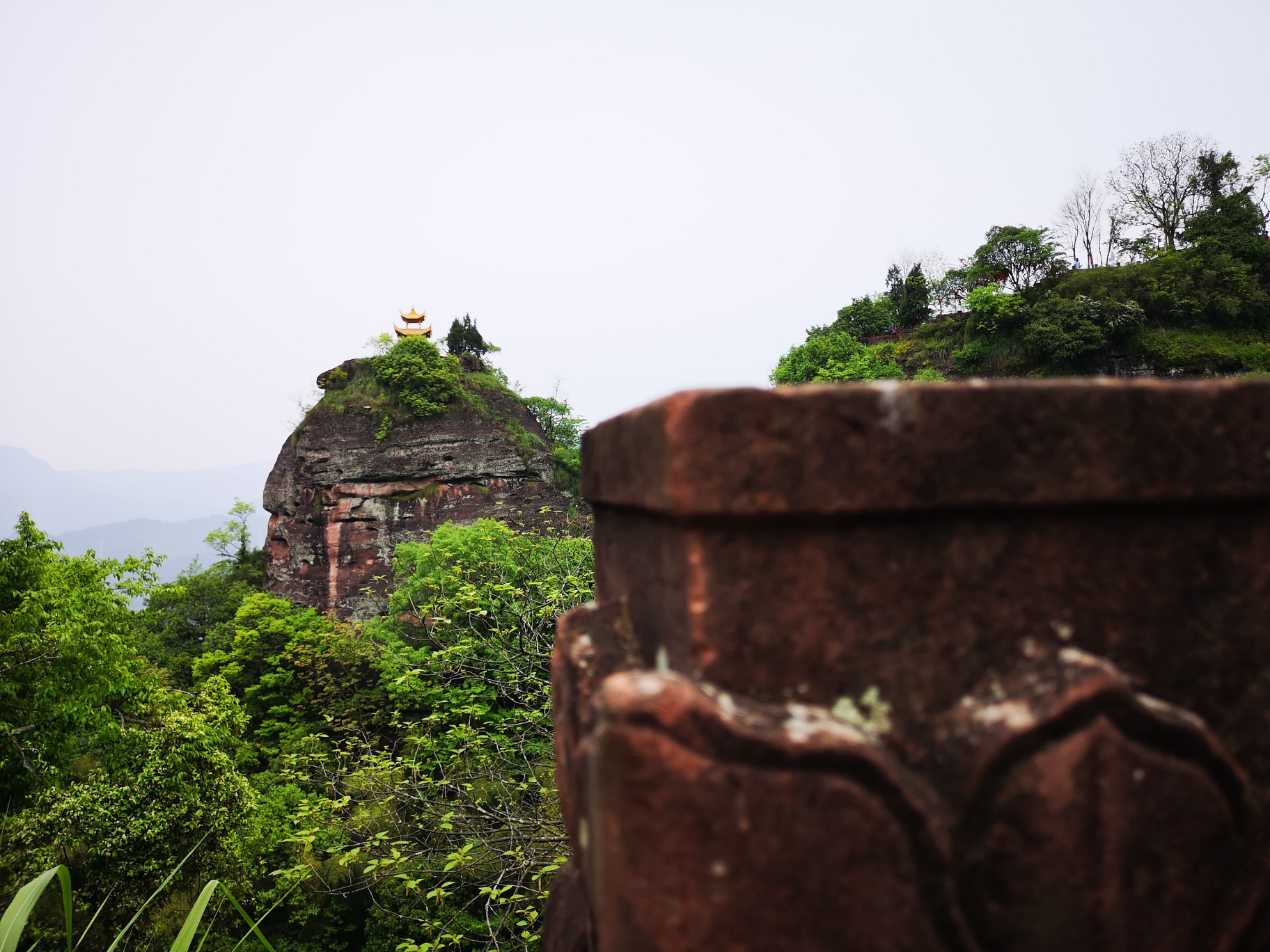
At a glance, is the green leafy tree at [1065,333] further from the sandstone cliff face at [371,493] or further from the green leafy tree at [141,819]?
the green leafy tree at [141,819]

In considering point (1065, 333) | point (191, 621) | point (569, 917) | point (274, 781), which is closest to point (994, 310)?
point (1065, 333)

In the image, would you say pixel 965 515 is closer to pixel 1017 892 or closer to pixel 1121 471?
pixel 1121 471

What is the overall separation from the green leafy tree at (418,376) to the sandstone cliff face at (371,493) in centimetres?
47

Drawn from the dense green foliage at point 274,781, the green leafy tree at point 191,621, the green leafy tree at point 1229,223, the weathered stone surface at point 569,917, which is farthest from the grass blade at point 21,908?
the green leafy tree at point 1229,223

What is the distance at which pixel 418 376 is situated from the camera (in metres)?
18.8

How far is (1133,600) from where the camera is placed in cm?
65

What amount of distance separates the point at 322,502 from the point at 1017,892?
19.0 m

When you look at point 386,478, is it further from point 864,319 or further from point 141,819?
point 864,319

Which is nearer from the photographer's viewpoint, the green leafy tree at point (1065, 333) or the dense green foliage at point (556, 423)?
the green leafy tree at point (1065, 333)

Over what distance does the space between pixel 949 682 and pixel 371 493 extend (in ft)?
60.4

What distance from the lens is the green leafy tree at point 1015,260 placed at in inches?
739

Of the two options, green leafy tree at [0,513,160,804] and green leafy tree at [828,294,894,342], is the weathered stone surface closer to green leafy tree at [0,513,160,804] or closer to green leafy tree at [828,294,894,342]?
green leafy tree at [0,513,160,804]

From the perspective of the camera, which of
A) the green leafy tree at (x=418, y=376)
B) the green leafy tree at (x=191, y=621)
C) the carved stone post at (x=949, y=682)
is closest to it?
the carved stone post at (x=949, y=682)

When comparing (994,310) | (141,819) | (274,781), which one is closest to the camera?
(141,819)
